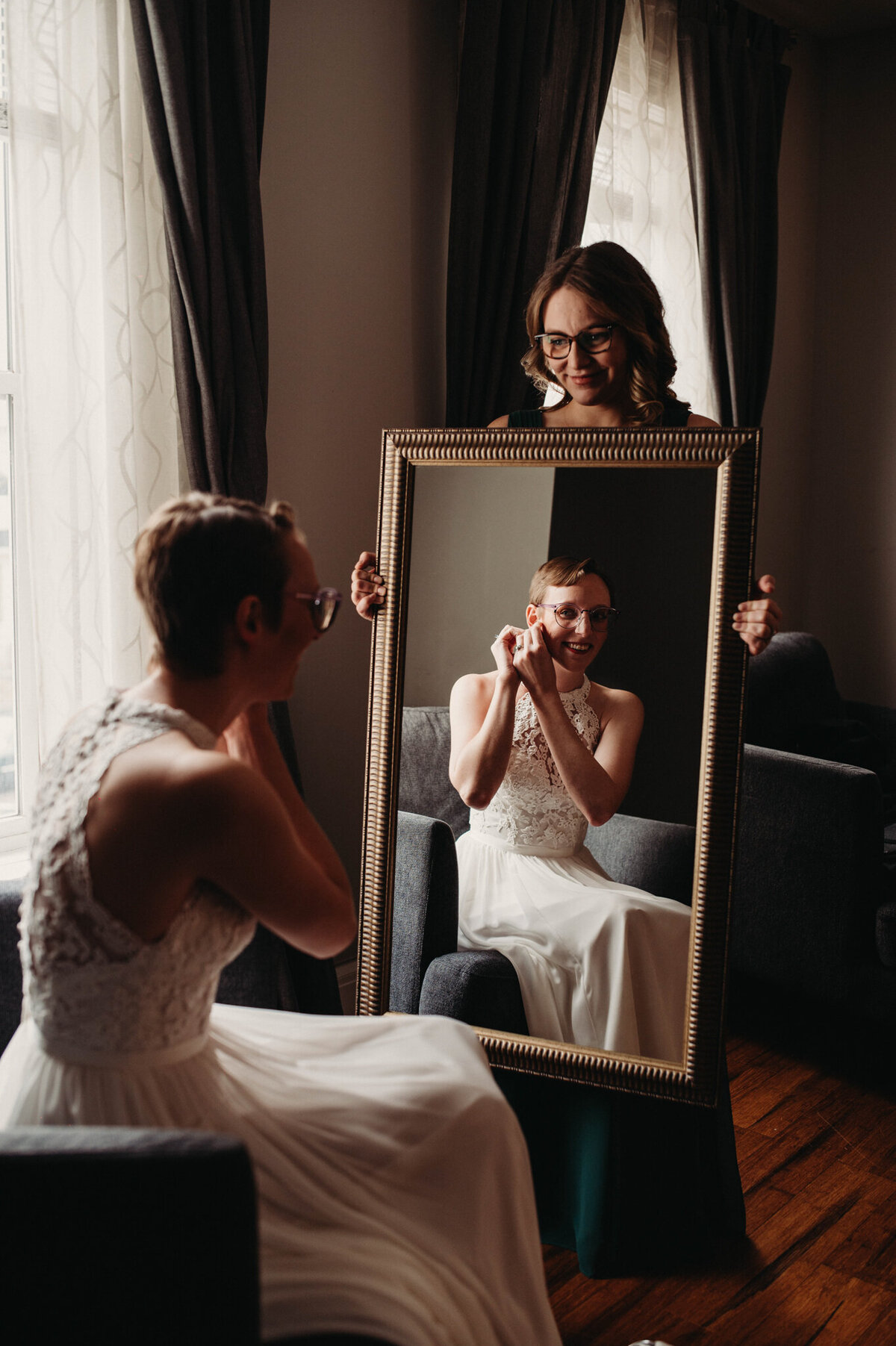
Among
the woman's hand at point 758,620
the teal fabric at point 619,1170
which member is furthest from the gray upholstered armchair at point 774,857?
the woman's hand at point 758,620

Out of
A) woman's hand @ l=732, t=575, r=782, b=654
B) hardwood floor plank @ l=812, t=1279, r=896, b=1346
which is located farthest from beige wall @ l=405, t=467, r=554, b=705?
hardwood floor plank @ l=812, t=1279, r=896, b=1346

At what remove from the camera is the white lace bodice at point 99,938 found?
1.22 metres

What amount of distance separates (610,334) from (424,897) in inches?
43.9

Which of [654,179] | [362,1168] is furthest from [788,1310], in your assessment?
[654,179]

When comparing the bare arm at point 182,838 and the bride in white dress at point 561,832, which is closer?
the bare arm at point 182,838

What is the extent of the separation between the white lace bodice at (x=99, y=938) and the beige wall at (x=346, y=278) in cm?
164

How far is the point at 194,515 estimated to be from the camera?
1.29 meters

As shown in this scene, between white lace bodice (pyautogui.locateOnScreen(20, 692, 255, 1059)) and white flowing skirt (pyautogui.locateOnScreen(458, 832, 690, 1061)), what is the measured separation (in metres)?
0.75

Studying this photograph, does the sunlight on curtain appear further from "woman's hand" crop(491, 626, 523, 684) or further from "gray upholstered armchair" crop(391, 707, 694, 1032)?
"gray upholstered armchair" crop(391, 707, 694, 1032)

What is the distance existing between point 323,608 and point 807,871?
198 centimetres

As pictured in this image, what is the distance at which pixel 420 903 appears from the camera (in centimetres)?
201

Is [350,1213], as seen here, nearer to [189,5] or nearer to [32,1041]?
[32,1041]

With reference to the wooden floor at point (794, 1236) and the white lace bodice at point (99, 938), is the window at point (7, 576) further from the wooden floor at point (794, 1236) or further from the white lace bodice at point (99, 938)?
the wooden floor at point (794, 1236)

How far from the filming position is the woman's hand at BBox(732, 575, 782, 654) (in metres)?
1.75
